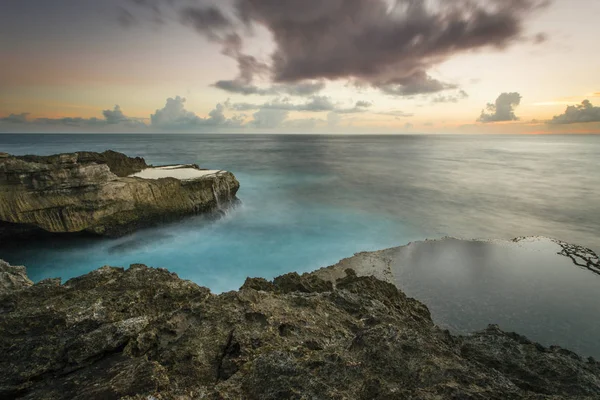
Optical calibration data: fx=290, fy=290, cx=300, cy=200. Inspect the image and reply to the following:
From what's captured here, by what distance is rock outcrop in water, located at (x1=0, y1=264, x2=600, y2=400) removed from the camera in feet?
12.3

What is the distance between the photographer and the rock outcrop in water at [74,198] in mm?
15039

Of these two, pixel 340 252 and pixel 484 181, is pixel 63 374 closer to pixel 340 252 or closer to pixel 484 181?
pixel 340 252

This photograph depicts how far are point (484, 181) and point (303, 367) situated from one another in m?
47.9

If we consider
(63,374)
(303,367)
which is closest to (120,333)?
(63,374)

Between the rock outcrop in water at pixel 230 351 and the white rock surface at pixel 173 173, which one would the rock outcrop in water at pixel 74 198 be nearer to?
the white rock surface at pixel 173 173

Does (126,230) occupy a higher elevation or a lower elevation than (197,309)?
lower

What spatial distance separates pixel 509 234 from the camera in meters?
20.5

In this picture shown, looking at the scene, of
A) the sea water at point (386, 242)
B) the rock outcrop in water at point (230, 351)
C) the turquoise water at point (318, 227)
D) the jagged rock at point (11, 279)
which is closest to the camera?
the rock outcrop in water at point (230, 351)

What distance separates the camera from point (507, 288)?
13.1 meters

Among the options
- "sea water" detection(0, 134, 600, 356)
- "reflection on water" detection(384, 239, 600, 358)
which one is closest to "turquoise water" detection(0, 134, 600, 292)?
"sea water" detection(0, 134, 600, 356)

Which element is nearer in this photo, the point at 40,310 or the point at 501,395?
the point at 501,395

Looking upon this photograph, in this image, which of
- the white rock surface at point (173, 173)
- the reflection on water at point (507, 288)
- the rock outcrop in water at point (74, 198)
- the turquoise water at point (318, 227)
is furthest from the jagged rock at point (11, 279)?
the white rock surface at point (173, 173)

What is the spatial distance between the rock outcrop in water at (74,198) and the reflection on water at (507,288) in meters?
15.1

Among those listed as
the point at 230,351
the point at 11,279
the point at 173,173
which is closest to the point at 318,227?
the point at 173,173
